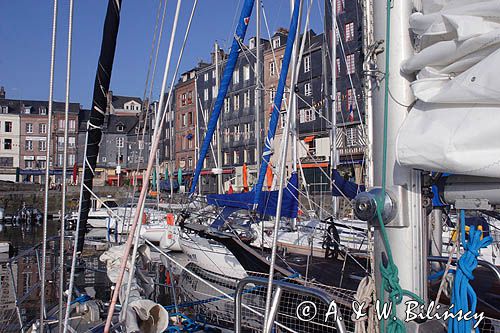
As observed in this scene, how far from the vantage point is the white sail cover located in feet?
6.86

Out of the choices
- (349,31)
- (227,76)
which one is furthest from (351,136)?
(227,76)

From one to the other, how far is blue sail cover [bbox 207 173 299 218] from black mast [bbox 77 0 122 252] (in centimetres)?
520

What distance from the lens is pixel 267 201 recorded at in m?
9.73

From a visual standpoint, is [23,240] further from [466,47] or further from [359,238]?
[466,47]

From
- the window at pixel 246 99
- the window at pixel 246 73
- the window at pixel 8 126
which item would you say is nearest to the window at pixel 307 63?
the window at pixel 246 99

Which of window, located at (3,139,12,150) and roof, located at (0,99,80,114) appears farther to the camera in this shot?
roof, located at (0,99,80,114)

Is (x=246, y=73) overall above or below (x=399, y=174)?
above

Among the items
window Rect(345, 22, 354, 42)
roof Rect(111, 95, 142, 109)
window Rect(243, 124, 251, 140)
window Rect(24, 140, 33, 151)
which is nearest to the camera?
window Rect(345, 22, 354, 42)

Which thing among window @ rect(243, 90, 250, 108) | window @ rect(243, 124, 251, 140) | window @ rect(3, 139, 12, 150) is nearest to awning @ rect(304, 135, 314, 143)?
window @ rect(243, 124, 251, 140)

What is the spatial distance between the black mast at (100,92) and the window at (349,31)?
116 ft

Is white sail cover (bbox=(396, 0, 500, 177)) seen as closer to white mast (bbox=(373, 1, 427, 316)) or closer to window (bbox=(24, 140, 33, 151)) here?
white mast (bbox=(373, 1, 427, 316))

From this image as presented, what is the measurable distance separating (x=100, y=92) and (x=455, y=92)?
3609mm

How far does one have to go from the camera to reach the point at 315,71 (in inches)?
1593

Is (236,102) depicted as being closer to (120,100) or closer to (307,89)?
(307,89)
